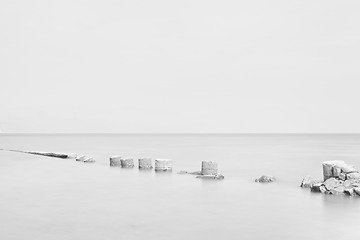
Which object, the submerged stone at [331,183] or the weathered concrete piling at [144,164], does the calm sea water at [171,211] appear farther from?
the weathered concrete piling at [144,164]

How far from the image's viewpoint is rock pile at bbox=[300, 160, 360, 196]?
53.5 ft

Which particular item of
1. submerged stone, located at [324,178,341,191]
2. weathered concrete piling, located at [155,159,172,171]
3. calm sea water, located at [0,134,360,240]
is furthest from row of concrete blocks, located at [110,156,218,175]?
submerged stone, located at [324,178,341,191]

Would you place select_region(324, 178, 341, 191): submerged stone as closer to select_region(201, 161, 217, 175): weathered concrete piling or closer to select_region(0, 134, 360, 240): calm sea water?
select_region(0, 134, 360, 240): calm sea water

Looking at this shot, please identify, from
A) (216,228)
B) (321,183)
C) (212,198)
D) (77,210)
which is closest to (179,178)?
(212,198)

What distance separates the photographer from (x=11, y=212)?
1366cm

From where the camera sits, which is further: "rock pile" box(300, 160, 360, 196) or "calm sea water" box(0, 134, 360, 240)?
"rock pile" box(300, 160, 360, 196)

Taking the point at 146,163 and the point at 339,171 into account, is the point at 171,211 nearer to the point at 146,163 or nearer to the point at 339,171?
the point at 339,171

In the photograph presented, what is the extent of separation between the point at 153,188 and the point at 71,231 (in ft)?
28.7

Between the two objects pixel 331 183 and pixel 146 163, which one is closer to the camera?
pixel 331 183

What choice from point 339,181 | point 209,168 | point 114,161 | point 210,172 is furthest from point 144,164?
point 339,181

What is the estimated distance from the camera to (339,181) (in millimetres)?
17031

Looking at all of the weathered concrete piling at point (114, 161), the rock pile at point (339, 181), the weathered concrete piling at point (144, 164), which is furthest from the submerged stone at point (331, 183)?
the weathered concrete piling at point (114, 161)

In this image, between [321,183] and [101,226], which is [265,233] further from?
[321,183]

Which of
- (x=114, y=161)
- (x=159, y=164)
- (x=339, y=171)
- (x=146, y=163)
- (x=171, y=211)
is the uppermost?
(x=339, y=171)
